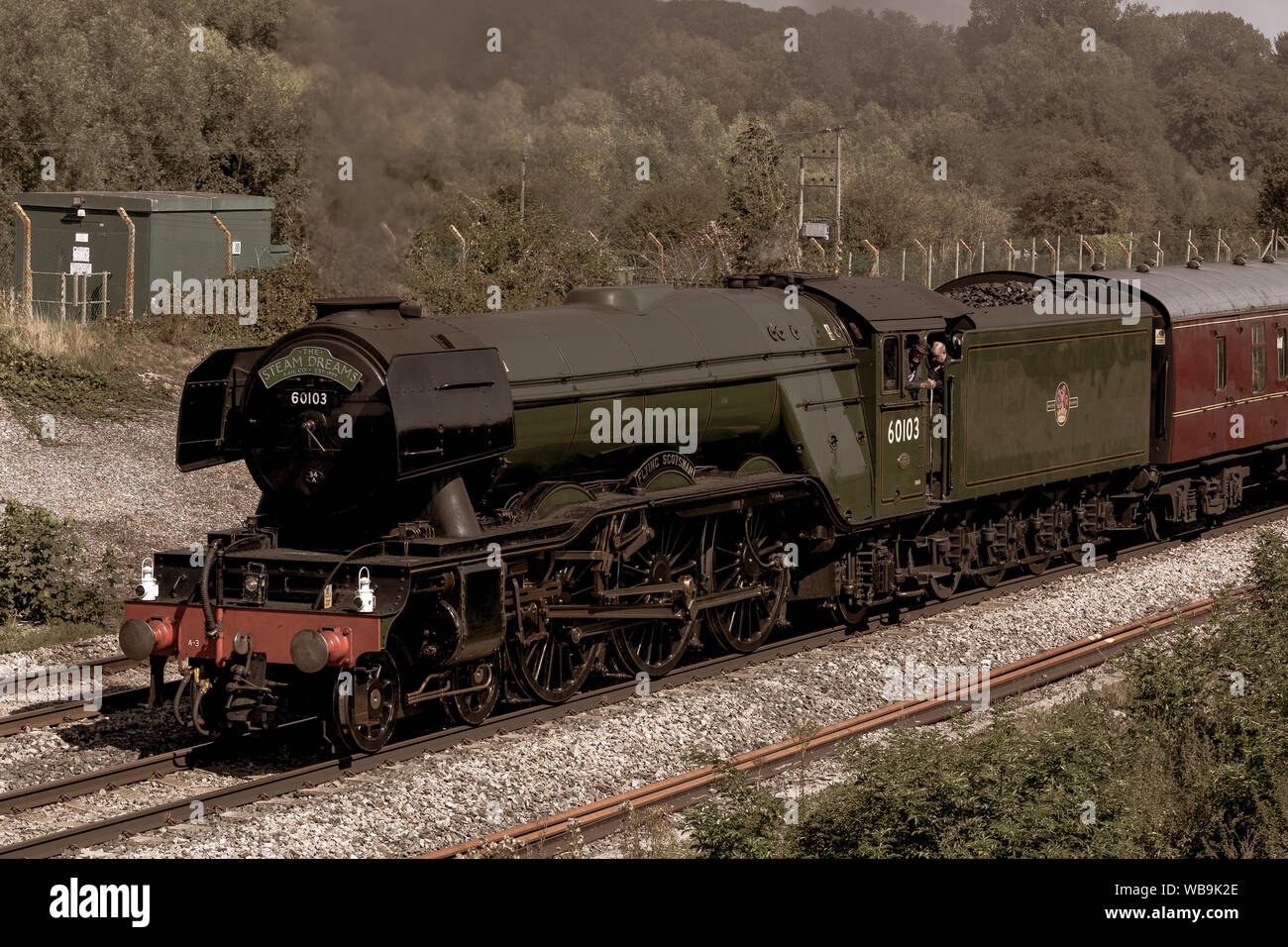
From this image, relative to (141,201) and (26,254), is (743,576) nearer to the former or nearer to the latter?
(141,201)

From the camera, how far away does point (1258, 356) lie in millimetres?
22391

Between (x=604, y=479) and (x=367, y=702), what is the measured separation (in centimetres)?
339

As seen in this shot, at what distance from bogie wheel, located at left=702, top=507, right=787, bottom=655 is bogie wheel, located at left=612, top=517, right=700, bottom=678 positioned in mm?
211

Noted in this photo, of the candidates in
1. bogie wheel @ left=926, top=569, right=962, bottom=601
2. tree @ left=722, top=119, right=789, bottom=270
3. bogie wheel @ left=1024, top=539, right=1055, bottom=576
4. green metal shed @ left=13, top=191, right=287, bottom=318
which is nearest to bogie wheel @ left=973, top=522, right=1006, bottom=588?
bogie wheel @ left=926, top=569, right=962, bottom=601

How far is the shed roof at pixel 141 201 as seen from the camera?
28.9m

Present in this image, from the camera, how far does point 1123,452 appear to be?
19.7 m

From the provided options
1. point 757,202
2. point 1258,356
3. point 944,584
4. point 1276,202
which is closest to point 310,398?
point 944,584

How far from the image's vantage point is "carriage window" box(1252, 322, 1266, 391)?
22203 millimetres

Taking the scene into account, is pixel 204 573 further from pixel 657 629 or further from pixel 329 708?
pixel 657 629

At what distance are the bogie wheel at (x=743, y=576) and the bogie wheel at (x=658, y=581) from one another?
0.21 m

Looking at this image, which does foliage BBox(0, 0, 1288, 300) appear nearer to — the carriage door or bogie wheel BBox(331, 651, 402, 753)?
the carriage door

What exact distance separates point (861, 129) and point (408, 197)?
9529cm
